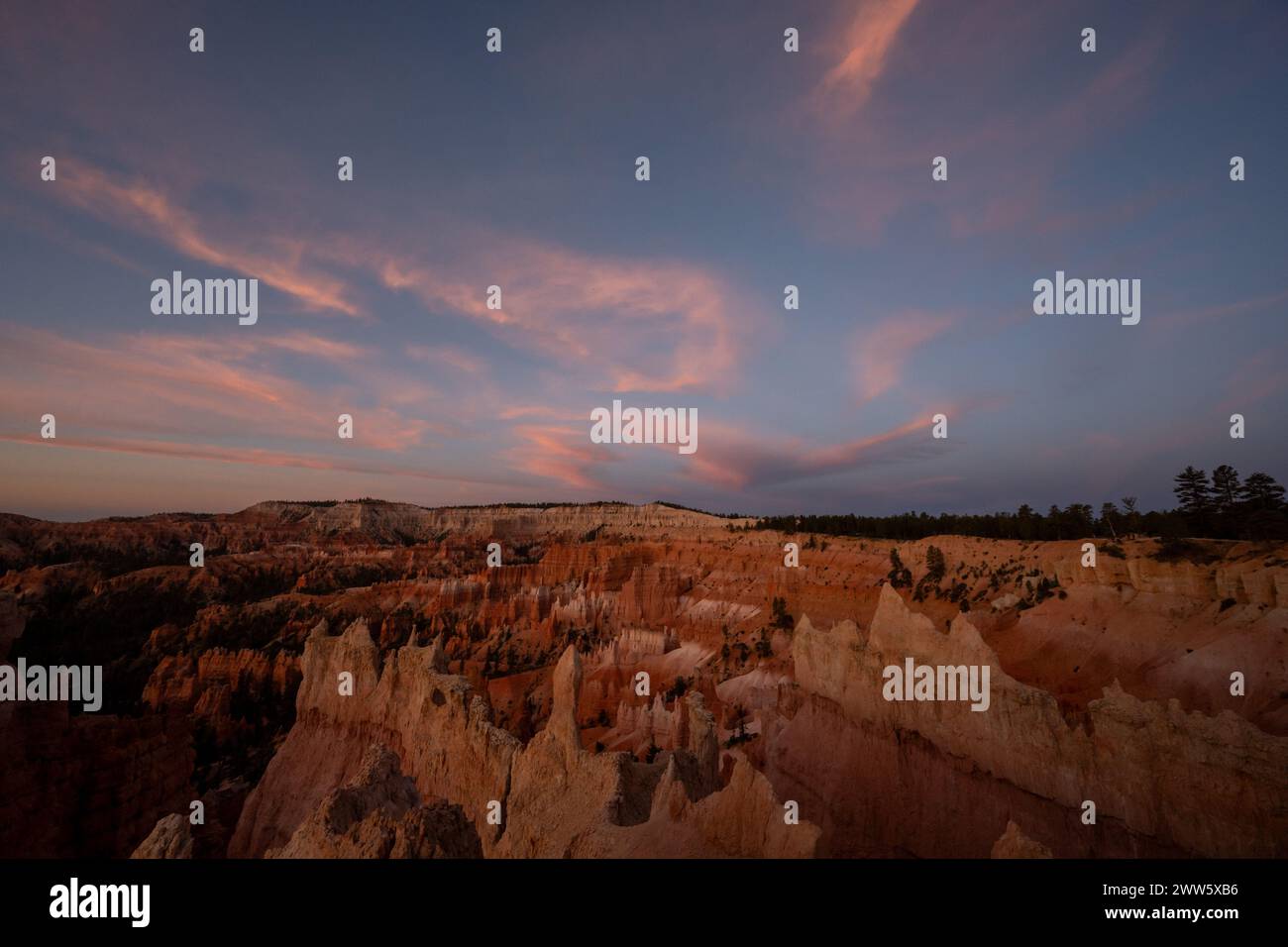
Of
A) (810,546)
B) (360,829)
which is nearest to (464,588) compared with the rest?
(810,546)

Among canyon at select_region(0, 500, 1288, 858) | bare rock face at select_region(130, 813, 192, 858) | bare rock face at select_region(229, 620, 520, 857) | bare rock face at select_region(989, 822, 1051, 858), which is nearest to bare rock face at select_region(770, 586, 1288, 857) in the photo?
canyon at select_region(0, 500, 1288, 858)

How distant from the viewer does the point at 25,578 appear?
6475 cm

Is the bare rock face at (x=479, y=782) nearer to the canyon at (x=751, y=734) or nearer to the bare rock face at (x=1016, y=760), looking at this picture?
the canyon at (x=751, y=734)

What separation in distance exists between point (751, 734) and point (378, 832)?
26858 mm

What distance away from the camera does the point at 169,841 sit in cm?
892

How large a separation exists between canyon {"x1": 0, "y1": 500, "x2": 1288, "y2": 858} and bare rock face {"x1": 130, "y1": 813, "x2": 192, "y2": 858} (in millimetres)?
62

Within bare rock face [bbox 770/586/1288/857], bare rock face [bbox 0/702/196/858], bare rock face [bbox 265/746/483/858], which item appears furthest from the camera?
bare rock face [bbox 0/702/196/858]

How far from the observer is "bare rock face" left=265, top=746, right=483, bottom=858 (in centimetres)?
829

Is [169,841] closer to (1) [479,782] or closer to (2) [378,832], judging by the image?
(2) [378,832]

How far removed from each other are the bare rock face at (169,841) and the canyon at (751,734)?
0.20 feet

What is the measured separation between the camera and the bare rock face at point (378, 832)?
8.29m

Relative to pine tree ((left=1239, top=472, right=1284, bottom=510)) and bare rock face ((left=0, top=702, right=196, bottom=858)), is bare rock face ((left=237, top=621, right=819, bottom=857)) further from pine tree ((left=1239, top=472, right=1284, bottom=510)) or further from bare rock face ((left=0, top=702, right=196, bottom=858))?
pine tree ((left=1239, top=472, right=1284, bottom=510))
